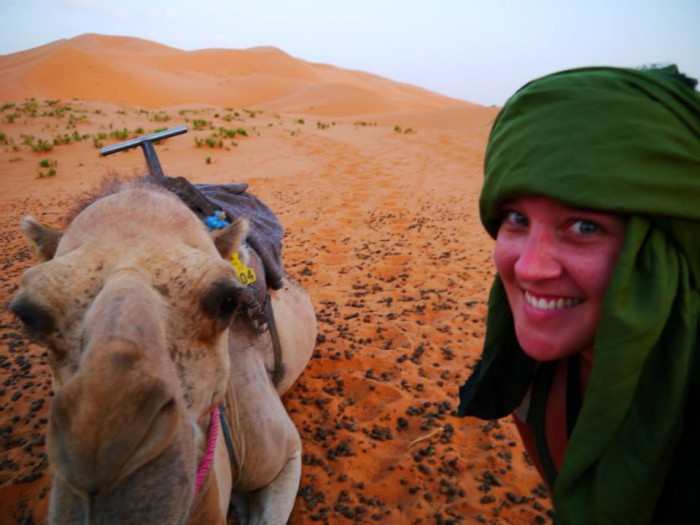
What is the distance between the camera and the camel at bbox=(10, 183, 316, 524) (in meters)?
1.12

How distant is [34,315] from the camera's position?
1.39m

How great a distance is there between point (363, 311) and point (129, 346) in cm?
397

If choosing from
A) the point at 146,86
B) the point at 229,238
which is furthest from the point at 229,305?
the point at 146,86

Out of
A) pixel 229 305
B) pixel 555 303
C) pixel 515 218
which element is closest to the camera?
pixel 555 303

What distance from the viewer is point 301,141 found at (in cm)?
1838

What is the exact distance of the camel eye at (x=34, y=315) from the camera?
1.39m

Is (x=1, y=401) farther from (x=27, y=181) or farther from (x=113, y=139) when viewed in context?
(x=113, y=139)

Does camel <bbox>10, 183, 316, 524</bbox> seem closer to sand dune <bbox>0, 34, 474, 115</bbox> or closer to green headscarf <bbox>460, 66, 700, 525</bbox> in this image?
green headscarf <bbox>460, 66, 700, 525</bbox>

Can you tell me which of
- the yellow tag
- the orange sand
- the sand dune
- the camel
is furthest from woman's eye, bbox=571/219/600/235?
Result: the sand dune

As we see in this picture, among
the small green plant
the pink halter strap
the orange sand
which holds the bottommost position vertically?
the orange sand

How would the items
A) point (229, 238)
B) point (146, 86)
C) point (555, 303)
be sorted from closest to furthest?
point (555, 303) < point (229, 238) < point (146, 86)

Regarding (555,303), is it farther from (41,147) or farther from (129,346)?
(41,147)

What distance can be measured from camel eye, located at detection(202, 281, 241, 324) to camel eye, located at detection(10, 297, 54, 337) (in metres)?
0.45

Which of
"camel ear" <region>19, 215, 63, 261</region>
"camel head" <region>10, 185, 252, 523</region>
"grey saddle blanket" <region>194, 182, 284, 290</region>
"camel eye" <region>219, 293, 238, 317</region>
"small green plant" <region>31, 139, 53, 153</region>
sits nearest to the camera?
"camel head" <region>10, 185, 252, 523</region>
